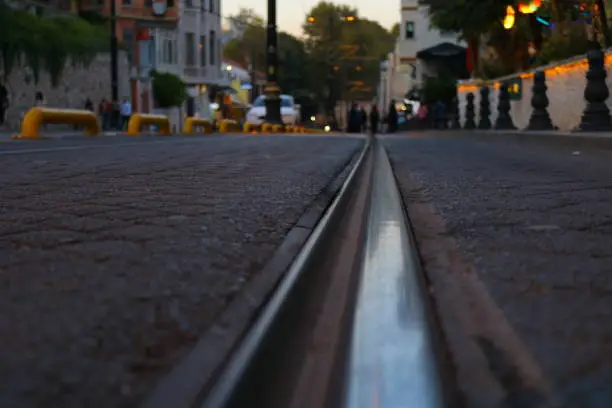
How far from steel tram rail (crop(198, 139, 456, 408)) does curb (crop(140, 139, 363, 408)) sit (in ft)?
0.07

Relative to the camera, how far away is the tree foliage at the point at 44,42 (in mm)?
27797

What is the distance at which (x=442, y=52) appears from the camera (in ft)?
182

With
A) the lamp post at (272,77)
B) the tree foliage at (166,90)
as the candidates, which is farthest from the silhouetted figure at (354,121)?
the tree foliage at (166,90)

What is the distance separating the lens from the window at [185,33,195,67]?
172 ft

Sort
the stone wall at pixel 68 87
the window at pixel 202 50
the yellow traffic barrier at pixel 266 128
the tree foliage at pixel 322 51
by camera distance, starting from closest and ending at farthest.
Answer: the yellow traffic barrier at pixel 266 128 → the stone wall at pixel 68 87 → the window at pixel 202 50 → the tree foliage at pixel 322 51

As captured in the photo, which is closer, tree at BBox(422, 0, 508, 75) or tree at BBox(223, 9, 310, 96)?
tree at BBox(422, 0, 508, 75)

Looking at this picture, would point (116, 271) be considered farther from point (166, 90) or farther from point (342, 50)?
point (342, 50)

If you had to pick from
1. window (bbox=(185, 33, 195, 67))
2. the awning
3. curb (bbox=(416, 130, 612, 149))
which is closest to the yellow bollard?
curb (bbox=(416, 130, 612, 149))

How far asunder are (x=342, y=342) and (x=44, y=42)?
99.1ft

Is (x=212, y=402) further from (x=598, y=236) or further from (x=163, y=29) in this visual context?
(x=163, y=29)

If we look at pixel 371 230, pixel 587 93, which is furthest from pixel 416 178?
pixel 587 93

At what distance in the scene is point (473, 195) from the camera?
14.3 ft

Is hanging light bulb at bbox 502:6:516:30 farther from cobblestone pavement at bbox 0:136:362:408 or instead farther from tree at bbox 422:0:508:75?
cobblestone pavement at bbox 0:136:362:408

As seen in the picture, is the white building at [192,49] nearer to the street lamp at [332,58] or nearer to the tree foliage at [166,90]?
the tree foliage at [166,90]
